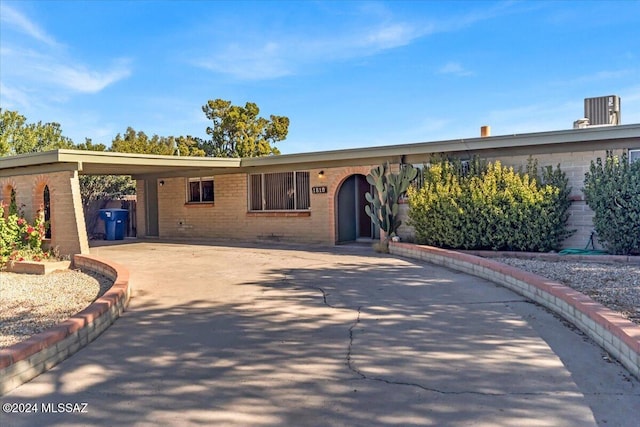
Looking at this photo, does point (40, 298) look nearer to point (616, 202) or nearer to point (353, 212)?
point (353, 212)

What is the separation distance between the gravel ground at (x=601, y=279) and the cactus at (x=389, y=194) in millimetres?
3691

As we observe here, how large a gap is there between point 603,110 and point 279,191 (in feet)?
31.0

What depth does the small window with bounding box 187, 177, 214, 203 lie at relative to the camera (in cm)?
1699

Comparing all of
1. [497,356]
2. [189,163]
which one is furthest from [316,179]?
[497,356]

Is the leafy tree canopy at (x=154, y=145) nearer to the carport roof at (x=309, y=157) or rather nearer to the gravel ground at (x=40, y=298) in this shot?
the carport roof at (x=309, y=157)

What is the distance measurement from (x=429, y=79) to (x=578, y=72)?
4935 mm

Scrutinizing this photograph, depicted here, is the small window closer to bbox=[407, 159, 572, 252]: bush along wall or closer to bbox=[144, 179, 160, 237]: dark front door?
bbox=[144, 179, 160, 237]: dark front door

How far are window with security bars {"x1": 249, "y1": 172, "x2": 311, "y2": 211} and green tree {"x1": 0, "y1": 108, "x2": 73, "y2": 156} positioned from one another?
14.7m

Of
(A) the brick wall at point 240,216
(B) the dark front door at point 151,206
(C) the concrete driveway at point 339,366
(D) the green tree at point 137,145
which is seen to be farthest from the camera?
(D) the green tree at point 137,145

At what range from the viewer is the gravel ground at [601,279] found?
18.3 ft

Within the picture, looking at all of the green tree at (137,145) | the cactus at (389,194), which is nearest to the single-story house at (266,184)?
the cactus at (389,194)

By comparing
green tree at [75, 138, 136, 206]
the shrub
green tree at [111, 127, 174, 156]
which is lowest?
the shrub

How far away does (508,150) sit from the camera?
11.4m

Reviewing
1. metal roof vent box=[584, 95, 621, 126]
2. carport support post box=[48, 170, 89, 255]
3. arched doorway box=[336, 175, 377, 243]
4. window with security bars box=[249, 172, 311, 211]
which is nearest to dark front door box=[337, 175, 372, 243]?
arched doorway box=[336, 175, 377, 243]
